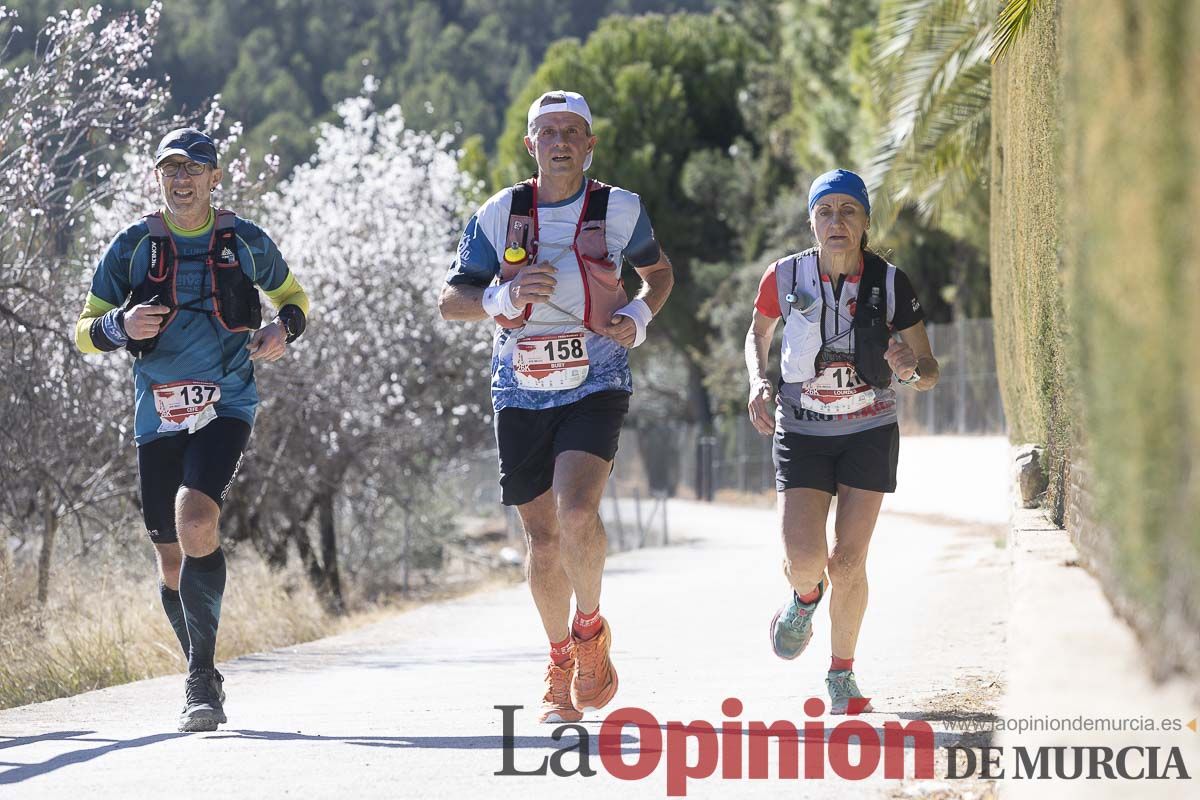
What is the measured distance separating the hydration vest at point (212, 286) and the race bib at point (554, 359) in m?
1.20

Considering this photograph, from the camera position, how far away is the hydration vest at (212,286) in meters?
7.14

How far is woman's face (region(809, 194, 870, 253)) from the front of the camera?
6703 mm

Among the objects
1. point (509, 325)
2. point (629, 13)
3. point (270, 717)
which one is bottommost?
point (270, 717)

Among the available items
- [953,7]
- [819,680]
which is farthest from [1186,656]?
[953,7]

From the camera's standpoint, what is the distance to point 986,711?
22.2ft

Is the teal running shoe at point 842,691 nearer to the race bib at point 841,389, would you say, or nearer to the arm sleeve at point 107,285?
the race bib at point 841,389

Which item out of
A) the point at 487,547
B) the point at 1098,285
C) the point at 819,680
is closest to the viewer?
the point at 1098,285

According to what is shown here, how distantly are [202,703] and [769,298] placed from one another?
2.65 meters

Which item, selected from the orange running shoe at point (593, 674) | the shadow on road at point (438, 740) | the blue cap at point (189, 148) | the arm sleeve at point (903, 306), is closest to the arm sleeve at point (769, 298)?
the arm sleeve at point (903, 306)

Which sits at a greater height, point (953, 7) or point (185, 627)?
point (953, 7)

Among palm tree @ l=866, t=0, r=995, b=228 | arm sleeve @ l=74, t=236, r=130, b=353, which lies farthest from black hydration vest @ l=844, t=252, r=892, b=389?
palm tree @ l=866, t=0, r=995, b=228

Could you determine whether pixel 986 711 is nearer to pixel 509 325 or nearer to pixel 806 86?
pixel 509 325

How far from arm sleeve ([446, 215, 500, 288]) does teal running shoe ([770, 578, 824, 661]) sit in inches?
66.3

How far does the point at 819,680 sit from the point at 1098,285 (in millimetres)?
4611
